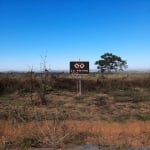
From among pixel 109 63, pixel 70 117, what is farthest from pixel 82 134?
pixel 109 63

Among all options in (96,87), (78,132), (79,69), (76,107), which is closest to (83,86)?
(96,87)

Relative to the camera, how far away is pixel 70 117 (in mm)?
15336

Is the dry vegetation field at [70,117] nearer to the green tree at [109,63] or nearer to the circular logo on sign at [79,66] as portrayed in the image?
the circular logo on sign at [79,66]

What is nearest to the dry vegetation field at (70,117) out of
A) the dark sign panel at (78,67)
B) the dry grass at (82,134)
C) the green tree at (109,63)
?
the dry grass at (82,134)

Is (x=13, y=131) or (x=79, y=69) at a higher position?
(x=79, y=69)

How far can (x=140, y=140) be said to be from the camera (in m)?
10.1

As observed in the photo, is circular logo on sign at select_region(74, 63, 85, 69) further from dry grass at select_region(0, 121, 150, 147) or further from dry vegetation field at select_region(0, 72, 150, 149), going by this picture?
dry grass at select_region(0, 121, 150, 147)

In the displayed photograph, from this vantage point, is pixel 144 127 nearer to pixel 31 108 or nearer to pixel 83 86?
pixel 31 108

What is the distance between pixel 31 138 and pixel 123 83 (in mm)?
23324

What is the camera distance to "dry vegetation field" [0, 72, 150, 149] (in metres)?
9.59

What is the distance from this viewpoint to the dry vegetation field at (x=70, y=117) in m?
9.59

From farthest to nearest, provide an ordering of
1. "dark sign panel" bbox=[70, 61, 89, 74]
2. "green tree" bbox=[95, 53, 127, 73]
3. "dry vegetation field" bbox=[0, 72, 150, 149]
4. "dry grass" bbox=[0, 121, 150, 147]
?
"green tree" bbox=[95, 53, 127, 73], "dark sign panel" bbox=[70, 61, 89, 74], "dry vegetation field" bbox=[0, 72, 150, 149], "dry grass" bbox=[0, 121, 150, 147]

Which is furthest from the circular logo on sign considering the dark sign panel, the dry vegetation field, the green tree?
the green tree

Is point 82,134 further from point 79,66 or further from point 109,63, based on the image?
point 109,63
